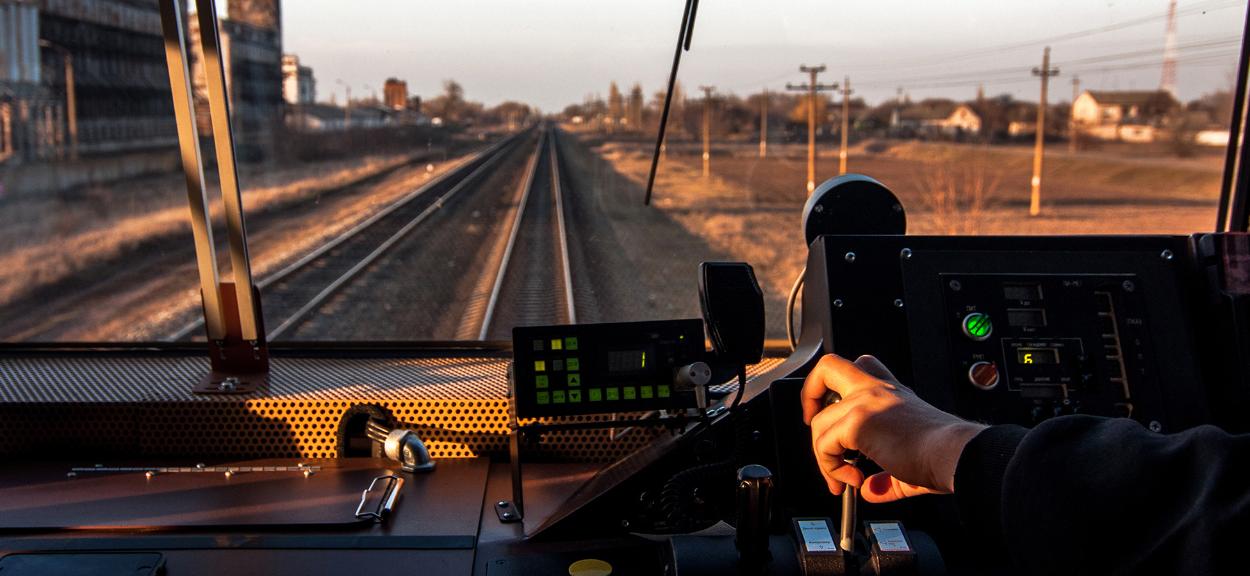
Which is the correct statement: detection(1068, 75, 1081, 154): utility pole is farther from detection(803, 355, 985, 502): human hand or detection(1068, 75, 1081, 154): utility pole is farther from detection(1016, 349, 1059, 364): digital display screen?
detection(803, 355, 985, 502): human hand

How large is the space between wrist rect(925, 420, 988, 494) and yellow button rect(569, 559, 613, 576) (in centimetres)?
65

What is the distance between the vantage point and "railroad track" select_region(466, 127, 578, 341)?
2586 mm

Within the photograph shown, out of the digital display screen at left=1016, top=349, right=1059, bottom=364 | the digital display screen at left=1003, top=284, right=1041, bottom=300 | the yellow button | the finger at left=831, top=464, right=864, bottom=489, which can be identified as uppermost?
the digital display screen at left=1003, top=284, right=1041, bottom=300

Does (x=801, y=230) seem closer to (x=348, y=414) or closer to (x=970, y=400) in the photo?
(x=970, y=400)

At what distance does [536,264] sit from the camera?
2852mm

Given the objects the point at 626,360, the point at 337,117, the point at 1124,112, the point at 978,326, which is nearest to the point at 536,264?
the point at 337,117

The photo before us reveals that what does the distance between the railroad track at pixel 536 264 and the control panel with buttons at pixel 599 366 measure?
0.68 metres

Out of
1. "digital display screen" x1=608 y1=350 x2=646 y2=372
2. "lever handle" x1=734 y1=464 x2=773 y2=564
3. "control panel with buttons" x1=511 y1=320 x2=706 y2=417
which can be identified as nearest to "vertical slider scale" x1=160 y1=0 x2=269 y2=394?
"control panel with buttons" x1=511 y1=320 x2=706 y2=417

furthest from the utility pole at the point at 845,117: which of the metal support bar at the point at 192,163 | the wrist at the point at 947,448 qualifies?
the wrist at the point at 947,448

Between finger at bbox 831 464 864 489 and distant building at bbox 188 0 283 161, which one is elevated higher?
distant building at bbox 188 0 283 161

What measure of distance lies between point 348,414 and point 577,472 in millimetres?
480

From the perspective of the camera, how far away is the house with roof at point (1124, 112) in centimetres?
352

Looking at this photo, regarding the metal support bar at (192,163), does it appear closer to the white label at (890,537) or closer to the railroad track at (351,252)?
the railroad track at (351,252)

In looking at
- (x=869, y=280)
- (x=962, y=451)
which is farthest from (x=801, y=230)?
(x=962, y=451)
